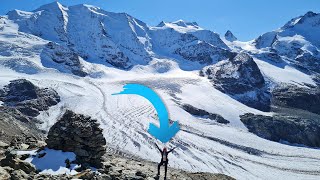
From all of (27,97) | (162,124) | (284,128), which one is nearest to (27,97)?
(27,97)

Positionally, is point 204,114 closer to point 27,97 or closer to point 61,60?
point 27,97

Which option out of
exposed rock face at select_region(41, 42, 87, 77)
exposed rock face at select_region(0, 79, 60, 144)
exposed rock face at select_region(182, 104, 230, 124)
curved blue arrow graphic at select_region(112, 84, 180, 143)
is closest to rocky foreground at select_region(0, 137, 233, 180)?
curved blue arrow graphic at select_region(112, 84, 180, 143)

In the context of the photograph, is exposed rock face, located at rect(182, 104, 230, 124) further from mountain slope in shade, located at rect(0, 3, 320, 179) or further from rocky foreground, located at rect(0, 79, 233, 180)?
rocky foreground, located at rect(0, 79, 233, 180)

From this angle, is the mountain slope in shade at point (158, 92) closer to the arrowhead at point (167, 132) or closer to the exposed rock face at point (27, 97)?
the exposed rock face at point (27, 97)

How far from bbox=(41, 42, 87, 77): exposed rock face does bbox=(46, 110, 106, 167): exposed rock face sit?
11370 cm

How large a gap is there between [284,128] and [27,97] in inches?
2591

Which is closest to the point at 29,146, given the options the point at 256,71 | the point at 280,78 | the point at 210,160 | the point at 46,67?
the point at 210,160

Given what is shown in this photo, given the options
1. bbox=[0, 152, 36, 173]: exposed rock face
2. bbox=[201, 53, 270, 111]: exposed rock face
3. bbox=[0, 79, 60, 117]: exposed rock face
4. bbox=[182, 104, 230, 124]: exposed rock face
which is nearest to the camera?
bbox=[0, 152, 36, 173]: exposed rock face

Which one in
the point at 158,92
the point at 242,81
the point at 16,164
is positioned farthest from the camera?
the point at 242,81

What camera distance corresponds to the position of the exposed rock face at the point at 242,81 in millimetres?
145250

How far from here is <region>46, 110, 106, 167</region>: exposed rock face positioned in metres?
24.3

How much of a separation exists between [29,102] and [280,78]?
11471 cm

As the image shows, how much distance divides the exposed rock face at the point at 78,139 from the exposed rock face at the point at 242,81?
12002 cm

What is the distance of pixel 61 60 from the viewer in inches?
5655
